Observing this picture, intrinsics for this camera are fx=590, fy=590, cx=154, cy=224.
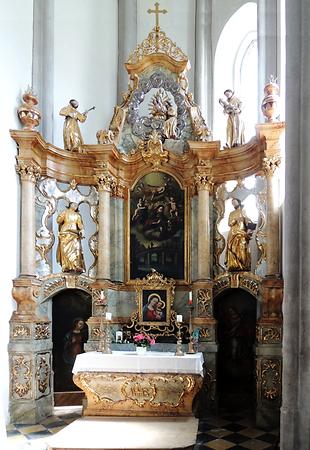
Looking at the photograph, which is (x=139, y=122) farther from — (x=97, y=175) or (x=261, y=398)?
(x=261, y=398)

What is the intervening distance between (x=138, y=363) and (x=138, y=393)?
0.49 m

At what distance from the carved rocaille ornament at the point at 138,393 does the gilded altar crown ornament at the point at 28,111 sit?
453 centimetres

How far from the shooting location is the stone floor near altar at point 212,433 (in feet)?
27.8

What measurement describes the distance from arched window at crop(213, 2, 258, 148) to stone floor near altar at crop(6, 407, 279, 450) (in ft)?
19.9

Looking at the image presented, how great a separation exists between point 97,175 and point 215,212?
7.76ft

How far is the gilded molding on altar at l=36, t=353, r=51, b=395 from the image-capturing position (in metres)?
10.4

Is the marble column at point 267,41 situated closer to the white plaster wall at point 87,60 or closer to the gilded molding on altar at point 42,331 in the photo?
the white plaster wall at point 87,60

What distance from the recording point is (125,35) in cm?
1370

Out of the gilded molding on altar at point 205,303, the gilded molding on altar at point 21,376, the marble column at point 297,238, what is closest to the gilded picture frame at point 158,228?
the gilded molding on altar at point 205,303

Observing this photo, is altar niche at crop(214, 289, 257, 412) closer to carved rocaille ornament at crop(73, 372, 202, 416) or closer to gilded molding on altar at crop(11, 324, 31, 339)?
carved rocaille ornament at crop(73, 372, 202, 416)

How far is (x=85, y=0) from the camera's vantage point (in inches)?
524

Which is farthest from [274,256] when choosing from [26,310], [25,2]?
[25,2]

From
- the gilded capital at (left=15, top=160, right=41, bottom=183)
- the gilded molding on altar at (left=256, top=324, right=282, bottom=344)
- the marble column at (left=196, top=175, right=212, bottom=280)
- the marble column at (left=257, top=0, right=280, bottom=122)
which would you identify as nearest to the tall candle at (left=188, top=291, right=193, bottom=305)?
the marble column at (left=196, top=175, right=212, bottom=280)

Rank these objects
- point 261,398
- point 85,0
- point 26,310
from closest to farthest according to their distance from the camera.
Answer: point 261,398
point 26,310
point 85,0
